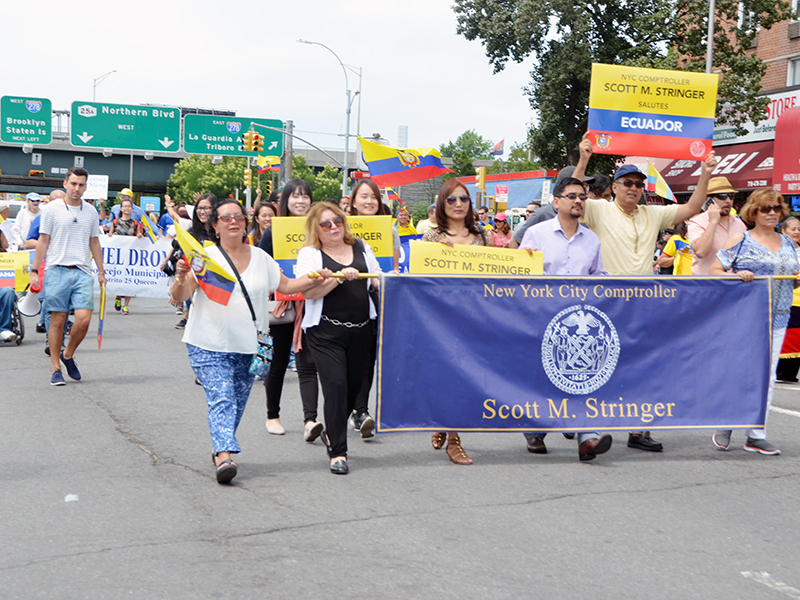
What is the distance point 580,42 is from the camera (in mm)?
31438

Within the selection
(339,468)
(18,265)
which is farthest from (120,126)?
(339,468)

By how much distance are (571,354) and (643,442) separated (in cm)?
99

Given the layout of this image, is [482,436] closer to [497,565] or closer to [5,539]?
[497,565]

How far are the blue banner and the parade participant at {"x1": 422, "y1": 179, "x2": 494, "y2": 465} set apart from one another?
341mm

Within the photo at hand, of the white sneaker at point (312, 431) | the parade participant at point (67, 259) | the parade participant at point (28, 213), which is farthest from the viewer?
the parade participant at point (28, 213)

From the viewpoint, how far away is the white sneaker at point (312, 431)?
663cm

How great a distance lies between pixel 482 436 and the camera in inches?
283

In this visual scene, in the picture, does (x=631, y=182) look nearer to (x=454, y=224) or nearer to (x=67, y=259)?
(x=454, y=224)

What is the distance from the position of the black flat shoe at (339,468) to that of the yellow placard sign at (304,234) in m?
1.62

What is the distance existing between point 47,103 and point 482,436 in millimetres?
34702

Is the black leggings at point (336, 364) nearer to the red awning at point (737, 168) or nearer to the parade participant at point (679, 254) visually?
the parade participant at point (679, 254)

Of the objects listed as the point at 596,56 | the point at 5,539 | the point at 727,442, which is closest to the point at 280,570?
the point at 5,539

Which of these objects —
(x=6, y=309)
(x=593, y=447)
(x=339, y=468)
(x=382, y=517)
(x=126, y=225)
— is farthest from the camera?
(x=126, y=225)

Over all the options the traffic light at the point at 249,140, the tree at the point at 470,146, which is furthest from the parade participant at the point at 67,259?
the tree at the point at 470,146
